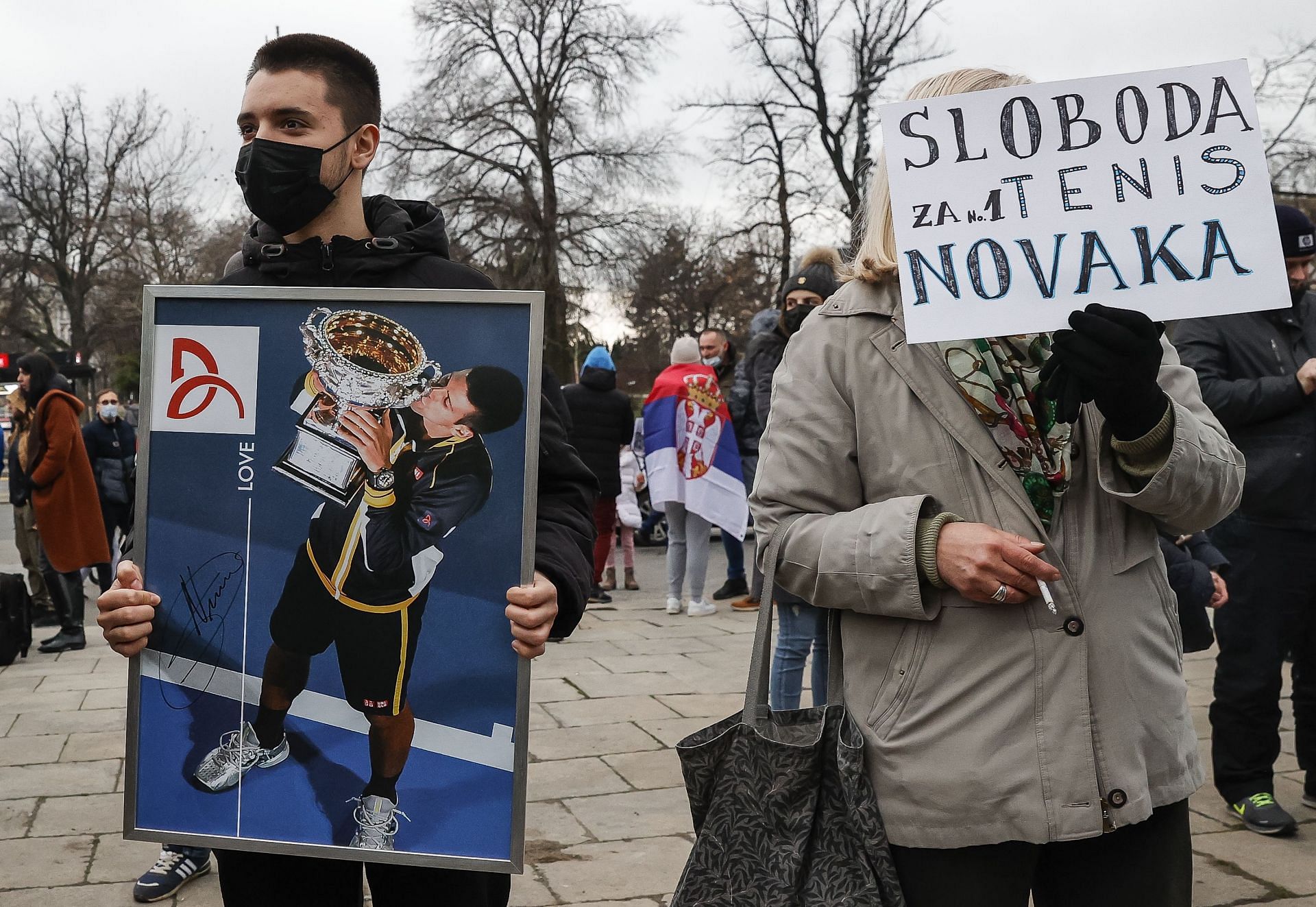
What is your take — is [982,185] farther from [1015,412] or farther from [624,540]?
[624,540]

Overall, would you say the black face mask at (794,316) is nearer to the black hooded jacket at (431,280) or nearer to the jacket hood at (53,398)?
the black hooded jacket at (431,280)

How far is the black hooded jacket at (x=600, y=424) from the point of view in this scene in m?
9.66

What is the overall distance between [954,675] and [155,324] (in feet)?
4.44

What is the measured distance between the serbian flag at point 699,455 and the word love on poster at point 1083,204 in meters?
6.98

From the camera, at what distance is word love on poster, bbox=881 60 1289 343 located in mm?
1861

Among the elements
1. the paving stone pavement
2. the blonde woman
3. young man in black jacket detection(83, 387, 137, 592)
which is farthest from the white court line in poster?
young man in black jacket detection(83, 387, 137, 592)

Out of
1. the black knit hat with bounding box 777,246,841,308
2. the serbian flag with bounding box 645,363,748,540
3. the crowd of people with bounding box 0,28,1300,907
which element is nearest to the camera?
the crowd of people with bounding box 0,28,1300,907

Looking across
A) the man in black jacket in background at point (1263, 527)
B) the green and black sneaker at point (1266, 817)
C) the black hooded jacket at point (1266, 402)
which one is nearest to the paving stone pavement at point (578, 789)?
the green and black sneaker at point (1266, 817)

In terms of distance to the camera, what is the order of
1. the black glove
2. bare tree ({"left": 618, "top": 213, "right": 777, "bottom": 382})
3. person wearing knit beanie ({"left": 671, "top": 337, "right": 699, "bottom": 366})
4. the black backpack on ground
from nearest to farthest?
the black glove
the black backpack on ground
person wearing knit beanie ({"left": 671, "top": 337, "right": 699, "bottom": 366})
bare tree ({"left": 618, "top": 213, "right": 777, "bottom": 382})

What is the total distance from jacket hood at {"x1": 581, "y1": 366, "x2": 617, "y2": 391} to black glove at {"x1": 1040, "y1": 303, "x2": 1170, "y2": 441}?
26.2 feet

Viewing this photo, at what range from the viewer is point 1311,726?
4453 millimetres

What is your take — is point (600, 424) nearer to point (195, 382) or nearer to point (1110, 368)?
point (195, 382)

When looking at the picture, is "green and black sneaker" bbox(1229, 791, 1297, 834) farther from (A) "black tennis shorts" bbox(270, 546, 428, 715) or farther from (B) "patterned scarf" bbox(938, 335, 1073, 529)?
(A) "black tennis shorts" bbox(270, 546, 428, 715)

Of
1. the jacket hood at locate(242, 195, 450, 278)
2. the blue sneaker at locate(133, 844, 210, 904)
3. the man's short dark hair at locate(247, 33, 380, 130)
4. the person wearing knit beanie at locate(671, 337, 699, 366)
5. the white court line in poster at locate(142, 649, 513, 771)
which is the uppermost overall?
the person wearing knit beanie at locate(671, 337, 699, 366)
